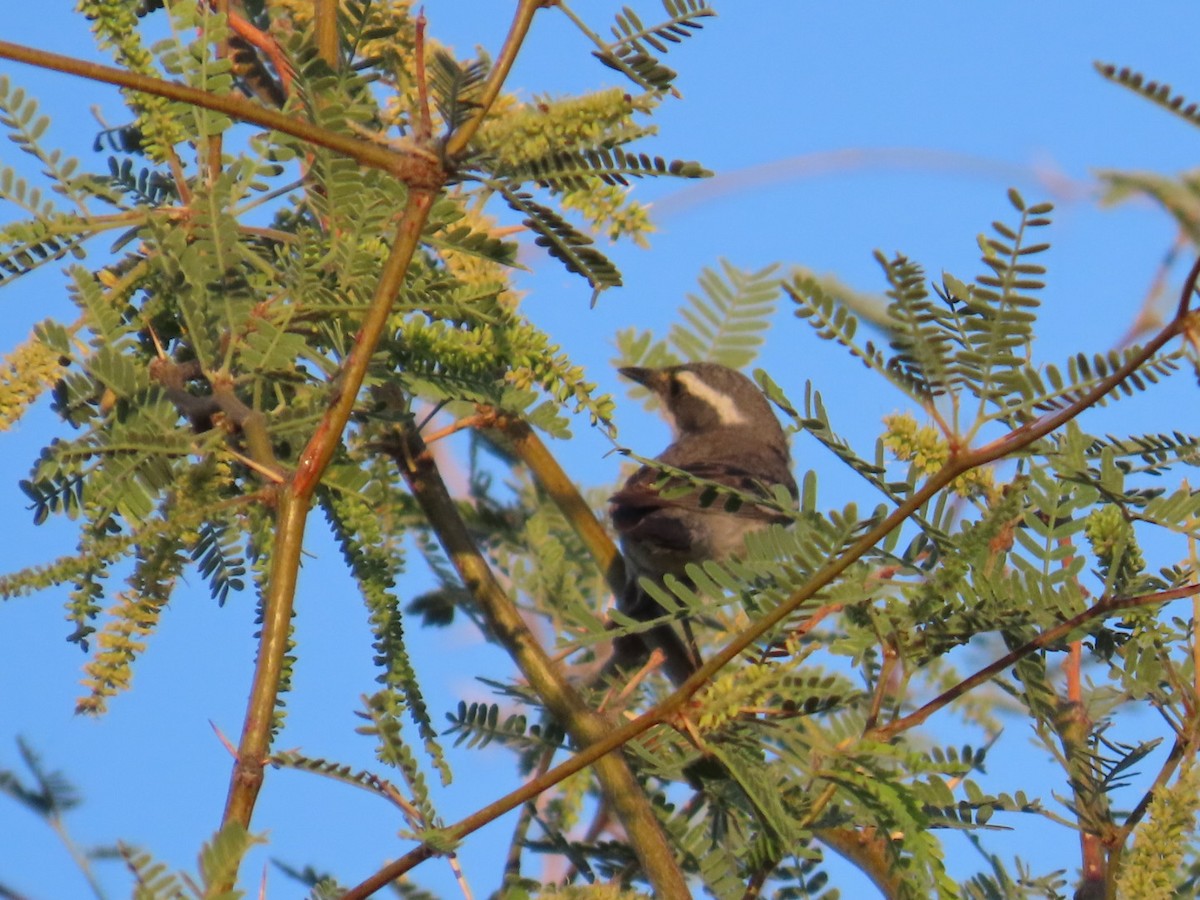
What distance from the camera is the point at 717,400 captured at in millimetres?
5840

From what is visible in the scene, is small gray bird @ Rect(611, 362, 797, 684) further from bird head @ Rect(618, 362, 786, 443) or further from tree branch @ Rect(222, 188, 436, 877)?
tree branch @ Rect(222, 188, 436, 877)

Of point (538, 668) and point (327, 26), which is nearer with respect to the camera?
point (327, 26)

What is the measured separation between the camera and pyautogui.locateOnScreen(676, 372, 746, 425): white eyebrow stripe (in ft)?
18.9

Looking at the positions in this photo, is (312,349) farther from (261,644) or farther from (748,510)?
(748,510)

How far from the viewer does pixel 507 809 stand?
1307mm

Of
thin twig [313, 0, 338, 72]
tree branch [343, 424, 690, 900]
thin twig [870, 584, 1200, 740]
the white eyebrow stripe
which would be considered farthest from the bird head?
thin twig [870, 584, 1200, 740]

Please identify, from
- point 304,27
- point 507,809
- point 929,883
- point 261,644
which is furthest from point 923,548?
point 304,27

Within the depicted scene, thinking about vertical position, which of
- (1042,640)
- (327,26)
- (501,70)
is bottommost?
(1042,640)

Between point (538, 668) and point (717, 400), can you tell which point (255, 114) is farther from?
point (717, 400)

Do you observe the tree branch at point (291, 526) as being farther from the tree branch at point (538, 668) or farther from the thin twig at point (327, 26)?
the thin twig at point (327, 26)

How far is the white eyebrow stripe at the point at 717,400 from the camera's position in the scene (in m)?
5.77

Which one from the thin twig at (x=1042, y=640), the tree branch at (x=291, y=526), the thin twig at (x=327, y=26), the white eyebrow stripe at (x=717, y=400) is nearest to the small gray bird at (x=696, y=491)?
the white eyebrow stripe at (x=717, y=400)

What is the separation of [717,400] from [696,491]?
3.95 metres

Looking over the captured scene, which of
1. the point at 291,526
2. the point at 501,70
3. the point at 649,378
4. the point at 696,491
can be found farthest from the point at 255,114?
the point at 649,378
